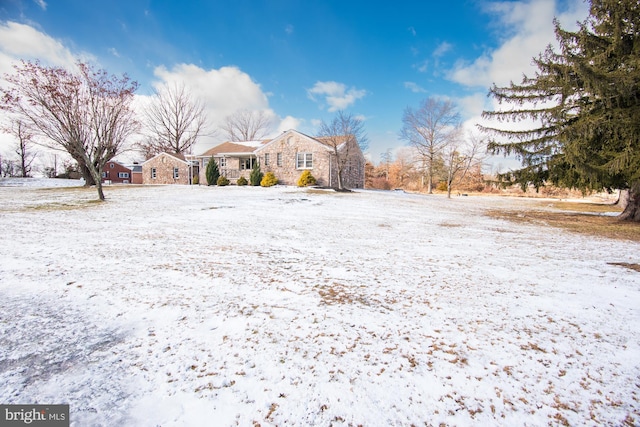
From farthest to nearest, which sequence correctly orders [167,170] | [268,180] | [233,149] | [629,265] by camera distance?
1. [167,170]
2. [233,149]
3. [268,180]
4. [629,265]

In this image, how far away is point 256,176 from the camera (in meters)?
24.9

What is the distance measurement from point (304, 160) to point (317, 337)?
76.2 ft

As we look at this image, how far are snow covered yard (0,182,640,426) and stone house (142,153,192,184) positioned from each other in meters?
28.1

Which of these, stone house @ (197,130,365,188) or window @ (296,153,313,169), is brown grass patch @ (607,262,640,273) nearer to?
stone house @ (197,130,365,188)

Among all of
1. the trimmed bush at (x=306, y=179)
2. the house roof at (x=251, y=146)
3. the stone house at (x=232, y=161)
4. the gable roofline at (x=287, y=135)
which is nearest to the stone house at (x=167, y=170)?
the stone house at (x=232, y=161)

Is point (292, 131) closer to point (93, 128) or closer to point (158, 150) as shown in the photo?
point (93, 128)

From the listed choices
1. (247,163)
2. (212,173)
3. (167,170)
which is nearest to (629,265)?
(247,163)

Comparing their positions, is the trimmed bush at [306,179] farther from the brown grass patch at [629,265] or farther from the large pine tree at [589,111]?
the brown grass patch at [629,265]

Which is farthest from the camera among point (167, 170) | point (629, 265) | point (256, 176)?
point (167, 170)

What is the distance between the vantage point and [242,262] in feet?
13.6

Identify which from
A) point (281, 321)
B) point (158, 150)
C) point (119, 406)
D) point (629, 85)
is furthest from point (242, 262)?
point (158, 150)

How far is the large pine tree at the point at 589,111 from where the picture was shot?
7849mm

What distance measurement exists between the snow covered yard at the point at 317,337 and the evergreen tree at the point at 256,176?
67.4 ft

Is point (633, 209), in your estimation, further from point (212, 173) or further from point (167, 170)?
point (167, 170)
